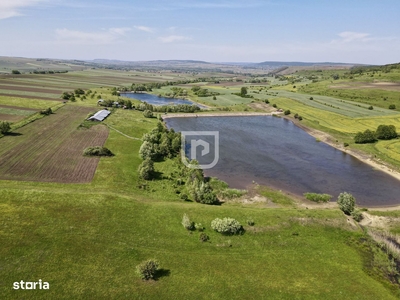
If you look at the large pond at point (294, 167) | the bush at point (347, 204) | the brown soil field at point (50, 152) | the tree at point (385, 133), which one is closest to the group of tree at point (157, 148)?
the brown soil field at point (50, 152)

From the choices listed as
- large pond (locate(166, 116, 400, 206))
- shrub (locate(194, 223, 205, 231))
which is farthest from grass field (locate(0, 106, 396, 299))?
large pond (locate(166, 116, 400, 206))

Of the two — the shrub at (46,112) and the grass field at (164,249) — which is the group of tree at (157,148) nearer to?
the grass field at (164,249)

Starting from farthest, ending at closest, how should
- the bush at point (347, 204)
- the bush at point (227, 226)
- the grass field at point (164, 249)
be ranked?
the bush at point (347, 204)
the bush at point (227, 226)
the grass field at point (164, 249)

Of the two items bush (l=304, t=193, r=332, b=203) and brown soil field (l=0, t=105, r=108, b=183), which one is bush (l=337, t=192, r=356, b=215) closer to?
bush (l=304, t=193, r=332, b=203)

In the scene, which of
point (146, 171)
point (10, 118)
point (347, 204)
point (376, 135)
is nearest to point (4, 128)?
point (10, 118)

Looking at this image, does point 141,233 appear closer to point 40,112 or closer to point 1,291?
point 1,291
